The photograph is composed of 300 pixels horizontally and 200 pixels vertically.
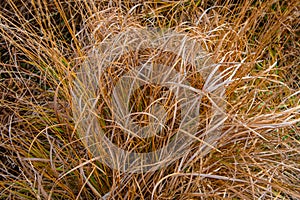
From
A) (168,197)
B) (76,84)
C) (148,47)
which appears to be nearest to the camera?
(168,197)

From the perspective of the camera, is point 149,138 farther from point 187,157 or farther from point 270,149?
point 270,149

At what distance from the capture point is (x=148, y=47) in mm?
1553

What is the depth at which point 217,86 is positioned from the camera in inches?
54.3

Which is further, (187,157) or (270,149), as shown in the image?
(270,149)

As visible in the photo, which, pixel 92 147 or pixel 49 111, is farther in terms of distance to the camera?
pixel 49 111

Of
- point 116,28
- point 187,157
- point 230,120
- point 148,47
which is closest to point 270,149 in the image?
point 230,120

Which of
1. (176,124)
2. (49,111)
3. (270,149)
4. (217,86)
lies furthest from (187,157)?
(49,111)

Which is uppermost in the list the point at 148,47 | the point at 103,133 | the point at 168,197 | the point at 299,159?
the point at 148,47

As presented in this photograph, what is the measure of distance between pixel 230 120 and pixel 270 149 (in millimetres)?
223

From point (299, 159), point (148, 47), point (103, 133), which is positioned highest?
point (148, 47)

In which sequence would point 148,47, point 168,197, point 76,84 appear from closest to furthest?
1. point 168,197
2. point 76,84
3. point 148,47

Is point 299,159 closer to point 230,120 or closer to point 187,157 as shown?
point 230,120

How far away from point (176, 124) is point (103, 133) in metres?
0.22

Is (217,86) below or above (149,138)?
above
